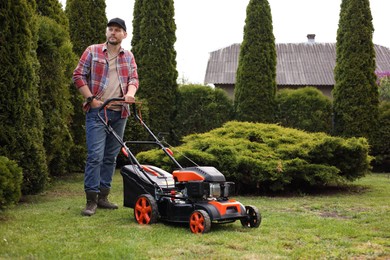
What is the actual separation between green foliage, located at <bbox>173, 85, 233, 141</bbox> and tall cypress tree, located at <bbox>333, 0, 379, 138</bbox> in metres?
2.80

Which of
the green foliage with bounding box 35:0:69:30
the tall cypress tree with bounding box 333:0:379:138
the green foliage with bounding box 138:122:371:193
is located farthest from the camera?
the tall cypress tree with bounding box 333:0:379:138

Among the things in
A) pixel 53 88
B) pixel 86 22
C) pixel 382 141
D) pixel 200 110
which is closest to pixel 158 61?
pixel 200 110

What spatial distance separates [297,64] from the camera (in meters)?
25.3

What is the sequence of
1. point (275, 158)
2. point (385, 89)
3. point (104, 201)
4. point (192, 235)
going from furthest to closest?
point (385, 89) → point (275, 158) → point (104, 201) → point (192, 235)

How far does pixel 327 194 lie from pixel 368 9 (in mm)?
6516

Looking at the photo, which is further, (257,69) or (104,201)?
(257,69)

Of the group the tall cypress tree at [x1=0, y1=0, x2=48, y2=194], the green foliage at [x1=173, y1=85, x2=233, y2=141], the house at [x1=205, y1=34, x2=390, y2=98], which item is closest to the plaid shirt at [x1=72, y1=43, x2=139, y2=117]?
the tall cypress tree at [x1=0, y1=0, x2=48, y2=194]

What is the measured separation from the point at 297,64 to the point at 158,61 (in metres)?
14.4

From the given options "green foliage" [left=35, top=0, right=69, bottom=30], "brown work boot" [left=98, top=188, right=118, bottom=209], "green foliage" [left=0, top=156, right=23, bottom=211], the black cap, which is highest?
"green foliage" [left=35, top=0, right=69, bottom=30]

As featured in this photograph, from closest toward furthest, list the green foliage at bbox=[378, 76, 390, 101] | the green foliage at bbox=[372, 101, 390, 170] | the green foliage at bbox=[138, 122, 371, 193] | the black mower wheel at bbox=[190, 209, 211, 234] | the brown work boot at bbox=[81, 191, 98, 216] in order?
the black mower wheel at bbox=[190, 209, 211, 234] < the brown work boot at bbox=[81, 191, 98, 216] < the green foliage at bbox=[138, 122, 371, 193] < the green foliage at bbox=[372, 101, 390, 170] < the green foliage at bbox=[378, 76, 390, 101]

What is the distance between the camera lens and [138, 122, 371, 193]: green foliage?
714 cm

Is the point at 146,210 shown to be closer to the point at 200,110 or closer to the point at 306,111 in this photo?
the point at 200,110

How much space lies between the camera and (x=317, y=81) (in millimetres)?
24016

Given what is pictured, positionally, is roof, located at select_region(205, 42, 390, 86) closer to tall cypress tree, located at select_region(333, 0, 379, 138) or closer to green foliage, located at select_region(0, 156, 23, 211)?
tall cypress tree, located at select_region(333, 0, 379, 138)
